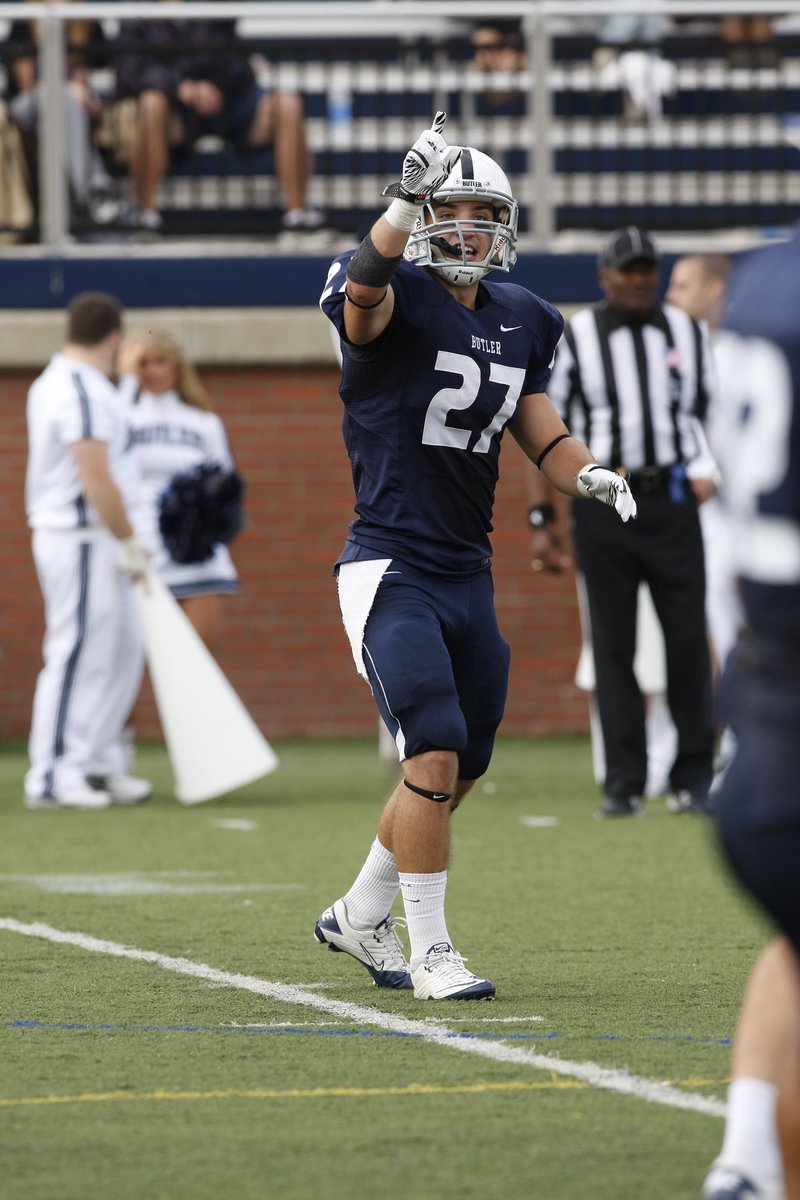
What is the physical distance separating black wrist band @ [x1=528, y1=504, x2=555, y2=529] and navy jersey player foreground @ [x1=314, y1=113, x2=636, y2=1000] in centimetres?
330

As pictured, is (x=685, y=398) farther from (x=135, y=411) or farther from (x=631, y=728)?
(x=135, y=411)

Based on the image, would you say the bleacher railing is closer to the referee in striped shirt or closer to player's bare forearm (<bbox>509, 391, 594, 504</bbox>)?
the referee in striped shirt

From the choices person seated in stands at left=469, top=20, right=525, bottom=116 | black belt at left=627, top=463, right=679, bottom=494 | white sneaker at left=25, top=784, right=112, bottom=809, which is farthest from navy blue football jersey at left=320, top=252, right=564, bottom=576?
person seated in stands at left=469, top=20, right=525, bottom=116

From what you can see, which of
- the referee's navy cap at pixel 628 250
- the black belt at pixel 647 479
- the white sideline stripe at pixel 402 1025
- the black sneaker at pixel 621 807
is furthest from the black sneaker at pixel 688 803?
the white sideline stripe at pixel 402 1025

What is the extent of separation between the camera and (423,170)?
494cm

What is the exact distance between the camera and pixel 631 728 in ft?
30.2

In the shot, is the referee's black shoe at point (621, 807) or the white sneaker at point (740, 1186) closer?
the white sneaker at point (740, 1186)

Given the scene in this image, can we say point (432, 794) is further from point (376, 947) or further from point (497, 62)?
point (497, 62)

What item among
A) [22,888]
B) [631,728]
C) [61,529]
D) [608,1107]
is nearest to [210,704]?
[61,529]

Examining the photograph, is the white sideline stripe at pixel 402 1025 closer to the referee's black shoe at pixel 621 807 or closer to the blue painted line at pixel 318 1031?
the blue painted line at pixel 318 1031

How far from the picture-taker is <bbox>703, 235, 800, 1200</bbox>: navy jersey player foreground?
8.72ft

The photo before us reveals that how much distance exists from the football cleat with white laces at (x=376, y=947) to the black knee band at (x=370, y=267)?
152 cm

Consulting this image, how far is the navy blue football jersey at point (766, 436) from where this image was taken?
2648 millimetres

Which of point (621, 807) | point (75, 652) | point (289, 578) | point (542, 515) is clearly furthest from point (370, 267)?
point (289, 578)
